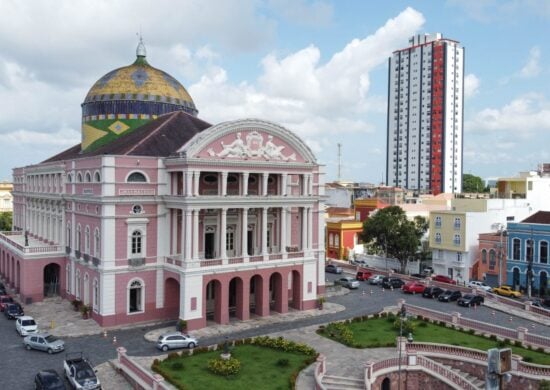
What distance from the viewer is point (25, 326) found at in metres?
34.0

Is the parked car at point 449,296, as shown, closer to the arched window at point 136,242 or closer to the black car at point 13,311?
the arched window at point 136,242

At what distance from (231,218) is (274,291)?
6749 mm

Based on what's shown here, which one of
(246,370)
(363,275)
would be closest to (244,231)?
(246,370)

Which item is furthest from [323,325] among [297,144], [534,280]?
[534,280]

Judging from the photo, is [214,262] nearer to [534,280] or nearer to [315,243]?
[315,243]

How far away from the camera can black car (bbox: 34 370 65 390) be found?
2458cm

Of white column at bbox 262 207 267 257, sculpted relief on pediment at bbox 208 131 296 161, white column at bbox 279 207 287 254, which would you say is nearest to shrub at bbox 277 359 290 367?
white column at bbox 262 207 267 257

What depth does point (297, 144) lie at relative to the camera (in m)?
41.2

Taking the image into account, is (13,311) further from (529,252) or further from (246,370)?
(529,252)

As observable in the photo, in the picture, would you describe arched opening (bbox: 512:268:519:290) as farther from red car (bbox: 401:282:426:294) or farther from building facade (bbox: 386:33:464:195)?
building facade (bbox: 386:33:464:195)

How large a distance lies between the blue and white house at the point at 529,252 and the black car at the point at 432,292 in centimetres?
896

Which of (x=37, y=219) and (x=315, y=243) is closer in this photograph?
(x=315, y=243)

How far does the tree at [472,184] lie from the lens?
130 meters

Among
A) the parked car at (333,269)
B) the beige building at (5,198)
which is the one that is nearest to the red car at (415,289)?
the parked car at (333,269)
